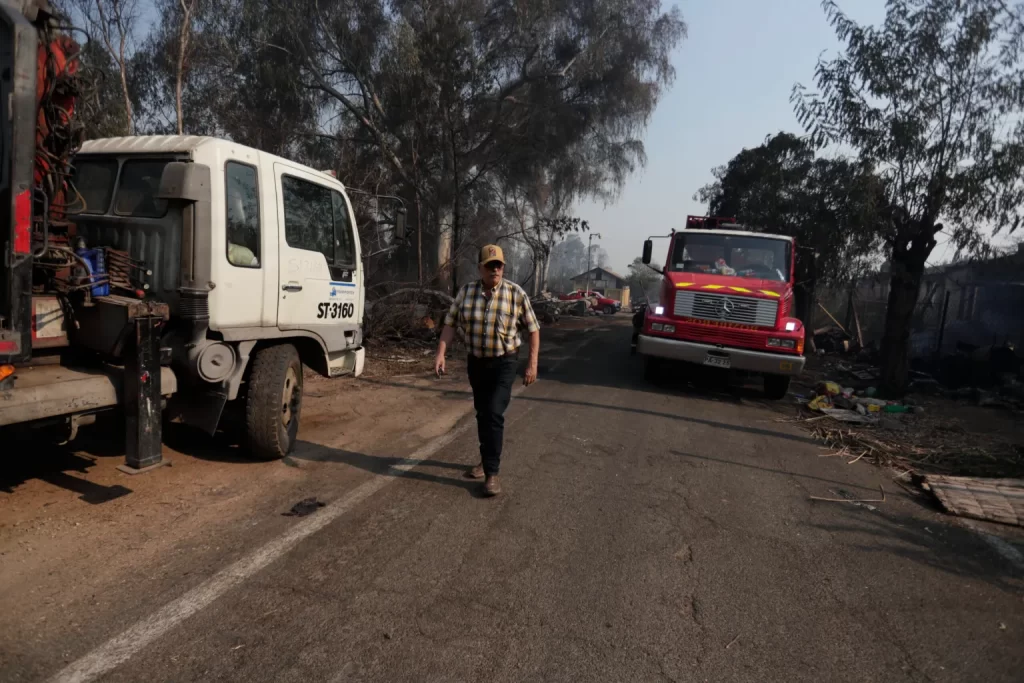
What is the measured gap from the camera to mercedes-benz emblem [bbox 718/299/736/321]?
9.58 meters

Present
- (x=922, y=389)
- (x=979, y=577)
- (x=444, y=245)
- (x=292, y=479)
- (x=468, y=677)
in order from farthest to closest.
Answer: (x=444, y=245) < (x=922, y=389) < (x=292, y=479) < (x=979, y=577) < (x=468, y=677)

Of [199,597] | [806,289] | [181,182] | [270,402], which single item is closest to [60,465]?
[270,402]

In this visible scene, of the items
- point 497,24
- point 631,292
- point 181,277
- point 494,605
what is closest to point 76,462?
point 181,277

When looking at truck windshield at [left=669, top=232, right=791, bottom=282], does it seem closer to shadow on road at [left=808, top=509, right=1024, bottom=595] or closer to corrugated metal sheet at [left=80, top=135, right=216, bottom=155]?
shadow on road at [left=808, top=509, right=1024, bottom=595]

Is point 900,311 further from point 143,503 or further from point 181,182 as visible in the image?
point 143,503

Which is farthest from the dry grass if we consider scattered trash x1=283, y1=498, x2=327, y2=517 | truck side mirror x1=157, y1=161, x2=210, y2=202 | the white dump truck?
truck side mirror x1=157, y1=161, x2=210, y2=202

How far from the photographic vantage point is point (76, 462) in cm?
495

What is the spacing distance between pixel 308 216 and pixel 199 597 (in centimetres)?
338

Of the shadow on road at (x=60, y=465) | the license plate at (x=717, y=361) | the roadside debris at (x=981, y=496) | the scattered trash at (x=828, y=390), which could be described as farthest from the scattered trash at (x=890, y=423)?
the shadow on road at (x=60, y=465)

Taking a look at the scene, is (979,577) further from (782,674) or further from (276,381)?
(276,381)

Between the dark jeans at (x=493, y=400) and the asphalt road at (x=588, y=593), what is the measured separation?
0.34 meters

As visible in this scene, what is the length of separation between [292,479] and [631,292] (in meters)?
70.4

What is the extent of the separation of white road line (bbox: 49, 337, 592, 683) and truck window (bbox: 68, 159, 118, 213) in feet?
9.02

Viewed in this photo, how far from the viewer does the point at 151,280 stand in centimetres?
440
